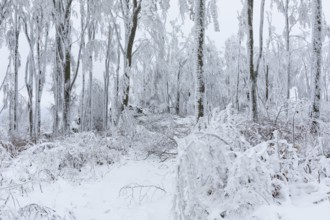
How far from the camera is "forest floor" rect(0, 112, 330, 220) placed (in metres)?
2.82

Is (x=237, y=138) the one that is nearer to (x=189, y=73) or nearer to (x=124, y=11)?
(x=124, y=11)

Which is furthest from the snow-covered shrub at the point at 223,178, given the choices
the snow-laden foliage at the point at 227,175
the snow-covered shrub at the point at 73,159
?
the snow-covered shrub at the point at 73,159

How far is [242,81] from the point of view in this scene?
26.8 meters

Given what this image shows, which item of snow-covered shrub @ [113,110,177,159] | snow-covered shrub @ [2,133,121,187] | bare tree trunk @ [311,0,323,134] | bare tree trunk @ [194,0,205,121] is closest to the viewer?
snow-covered shrub @ [2,133,121,187]

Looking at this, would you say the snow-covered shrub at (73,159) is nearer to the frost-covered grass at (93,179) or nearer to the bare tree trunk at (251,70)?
the frost-covered grass at (93,179)

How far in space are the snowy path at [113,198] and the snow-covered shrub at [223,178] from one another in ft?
0.87

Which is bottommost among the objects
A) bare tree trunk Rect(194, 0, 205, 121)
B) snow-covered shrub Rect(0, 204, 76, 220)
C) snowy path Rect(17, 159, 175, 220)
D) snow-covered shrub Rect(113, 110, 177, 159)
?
snowy path Rect(17, 159, 175, 220)

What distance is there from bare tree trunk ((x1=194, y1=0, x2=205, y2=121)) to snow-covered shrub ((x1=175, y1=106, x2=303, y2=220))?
3262 millimetres

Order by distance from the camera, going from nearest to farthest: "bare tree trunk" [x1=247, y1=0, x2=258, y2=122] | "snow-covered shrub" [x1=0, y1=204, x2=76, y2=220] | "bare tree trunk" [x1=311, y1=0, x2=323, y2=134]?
"snow-covered shrub" [x1=0, y1=204, x2=76, y2=220] → "bare tree trunk" [x1=311, y1=0, x2=323, y2=134] → "bare tree trunk" [x1=247, y1=0, x2=258, y2=122]

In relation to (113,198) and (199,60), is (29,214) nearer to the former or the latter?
(113,198)

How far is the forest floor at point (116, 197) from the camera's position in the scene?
282 cm

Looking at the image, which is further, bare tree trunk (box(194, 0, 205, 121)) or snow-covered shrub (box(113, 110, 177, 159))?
bare tree trunk (box(194, 0, 205, 121))

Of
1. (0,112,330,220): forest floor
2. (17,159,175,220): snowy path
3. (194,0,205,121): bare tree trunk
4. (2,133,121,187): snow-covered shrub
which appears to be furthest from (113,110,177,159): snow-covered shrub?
(17,159,175,220): snowy path

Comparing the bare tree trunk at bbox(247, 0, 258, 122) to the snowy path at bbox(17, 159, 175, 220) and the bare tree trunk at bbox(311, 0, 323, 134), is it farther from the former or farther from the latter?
the snowy path at bbox(17, 159, 175, 220)
